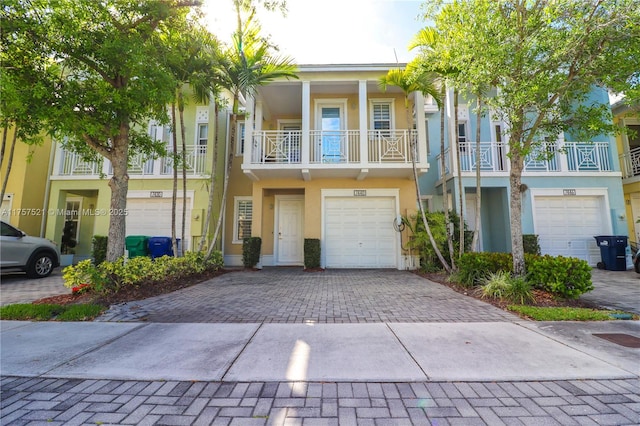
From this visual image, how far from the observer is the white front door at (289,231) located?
10781 mm

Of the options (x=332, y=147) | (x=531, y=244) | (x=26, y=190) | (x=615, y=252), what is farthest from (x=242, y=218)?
(x=615, y=252)

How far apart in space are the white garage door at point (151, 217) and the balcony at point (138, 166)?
107cm

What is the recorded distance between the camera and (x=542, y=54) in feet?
15.6

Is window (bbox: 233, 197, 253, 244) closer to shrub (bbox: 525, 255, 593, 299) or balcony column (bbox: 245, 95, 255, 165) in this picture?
balcony column (bbox: 245, 95, 255, 165)

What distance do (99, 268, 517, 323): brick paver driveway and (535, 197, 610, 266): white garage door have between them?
20.4 feet

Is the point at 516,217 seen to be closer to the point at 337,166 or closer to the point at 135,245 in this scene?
the point at 337,166

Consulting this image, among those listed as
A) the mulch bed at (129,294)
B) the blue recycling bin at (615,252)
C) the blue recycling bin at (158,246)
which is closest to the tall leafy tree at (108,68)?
the mulch bed at (129,294)

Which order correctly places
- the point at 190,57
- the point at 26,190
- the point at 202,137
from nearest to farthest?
the point at 190,57
the point at 26,190
the point at 202,137

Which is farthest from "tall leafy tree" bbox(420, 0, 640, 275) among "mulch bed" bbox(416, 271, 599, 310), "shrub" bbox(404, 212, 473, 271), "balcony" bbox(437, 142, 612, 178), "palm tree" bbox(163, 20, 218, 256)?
"palm tree" bbox(163, 20, 218, 256)

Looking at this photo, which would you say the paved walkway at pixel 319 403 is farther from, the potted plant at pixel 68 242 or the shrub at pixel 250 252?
the potted plant at pixel 68 242

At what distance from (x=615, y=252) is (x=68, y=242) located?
20371mm

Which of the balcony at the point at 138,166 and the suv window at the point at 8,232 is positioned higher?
the balcony at the point at 138,166

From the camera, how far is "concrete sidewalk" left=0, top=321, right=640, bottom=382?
2.52m

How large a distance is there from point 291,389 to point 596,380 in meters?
2.66
